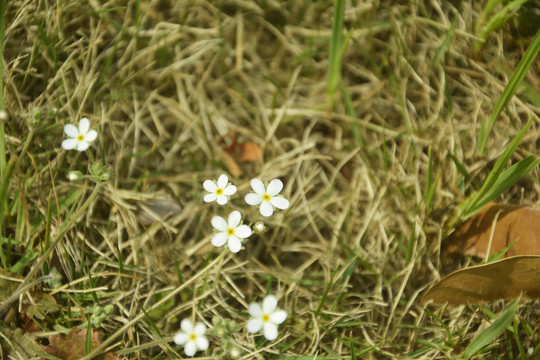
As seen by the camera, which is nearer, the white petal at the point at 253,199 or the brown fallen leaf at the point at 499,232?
the white petal at the point at 253,199

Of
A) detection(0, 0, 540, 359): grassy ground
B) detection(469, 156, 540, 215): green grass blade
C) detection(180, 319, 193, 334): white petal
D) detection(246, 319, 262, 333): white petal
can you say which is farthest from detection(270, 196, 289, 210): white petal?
detection(469, 156, 540, 215): green grass blade

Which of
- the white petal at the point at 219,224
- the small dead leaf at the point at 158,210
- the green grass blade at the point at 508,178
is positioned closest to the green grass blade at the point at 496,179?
the green grass blade at the point at 508,178

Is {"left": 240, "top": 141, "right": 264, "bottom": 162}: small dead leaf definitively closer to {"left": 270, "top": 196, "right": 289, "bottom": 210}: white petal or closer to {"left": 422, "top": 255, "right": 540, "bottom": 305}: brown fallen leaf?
{"left": 270, "top": 196, "right": 289, "bottom": 210}: white petal

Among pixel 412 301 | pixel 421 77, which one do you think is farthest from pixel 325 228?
pixel 421 77

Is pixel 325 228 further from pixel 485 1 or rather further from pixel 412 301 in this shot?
pixel 485 1

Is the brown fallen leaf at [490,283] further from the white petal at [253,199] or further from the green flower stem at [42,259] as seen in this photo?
the green flower stem at [42,259]

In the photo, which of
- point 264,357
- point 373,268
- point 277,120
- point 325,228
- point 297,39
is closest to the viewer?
point 264,357

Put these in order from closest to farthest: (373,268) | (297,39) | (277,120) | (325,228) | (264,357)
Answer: (264,357)
(373,268)
(325,228)
(277,120)
(297,39)
